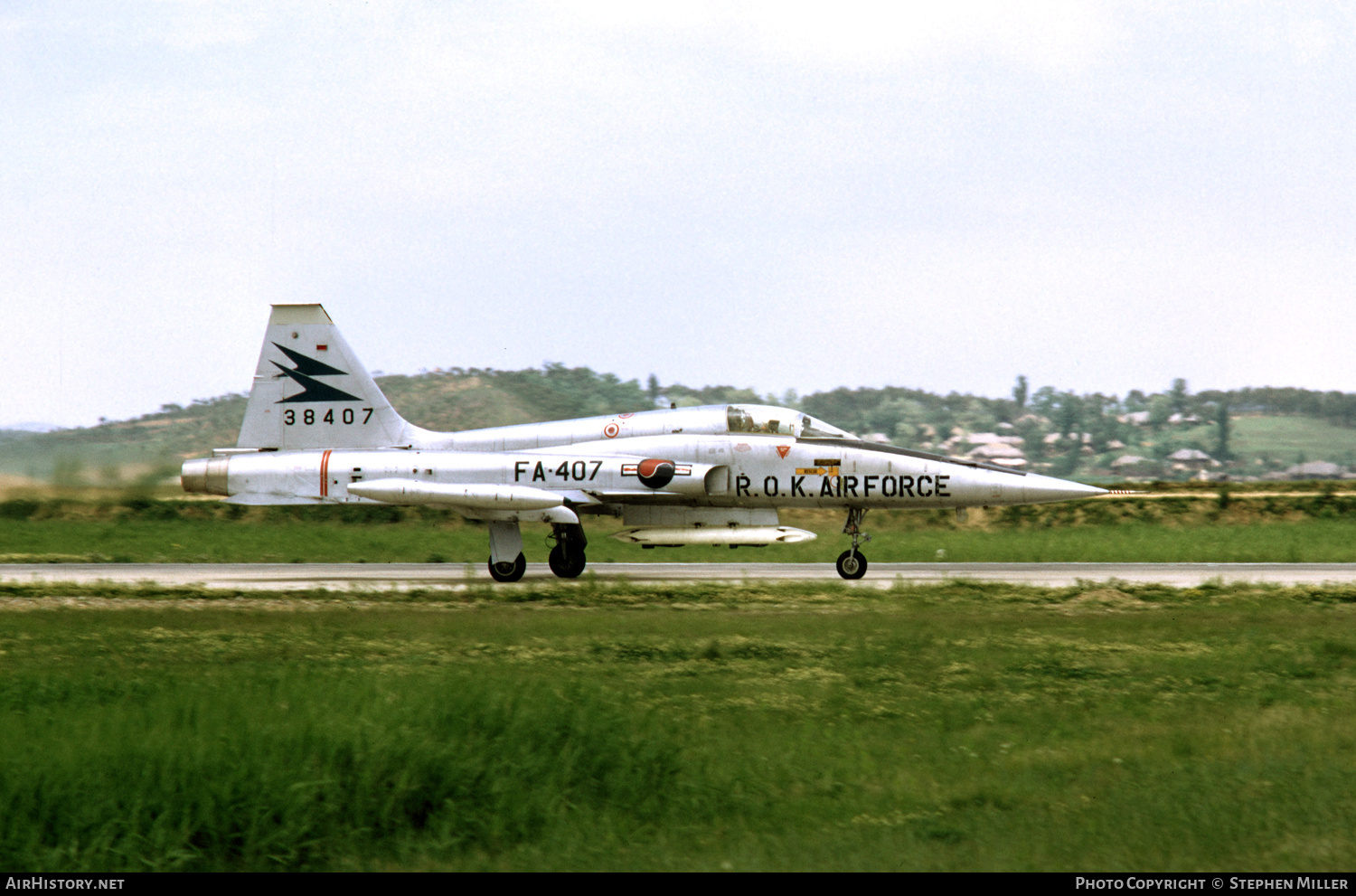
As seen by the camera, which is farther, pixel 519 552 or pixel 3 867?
pixel 519 552

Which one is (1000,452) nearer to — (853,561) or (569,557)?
(853,561)

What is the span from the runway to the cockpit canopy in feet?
8.38

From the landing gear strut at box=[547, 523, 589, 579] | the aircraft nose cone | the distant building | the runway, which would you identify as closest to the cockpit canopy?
the runway

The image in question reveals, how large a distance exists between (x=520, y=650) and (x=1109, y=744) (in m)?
5.81

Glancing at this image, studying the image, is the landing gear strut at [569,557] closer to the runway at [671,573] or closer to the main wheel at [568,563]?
the main wheel at [568,563]

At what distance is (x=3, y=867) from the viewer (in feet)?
18.4

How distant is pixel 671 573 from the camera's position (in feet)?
72.7

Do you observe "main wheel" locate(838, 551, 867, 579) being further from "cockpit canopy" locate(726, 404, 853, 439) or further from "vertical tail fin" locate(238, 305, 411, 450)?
"vertical tail fin" locate(238, 305, 411, 450)

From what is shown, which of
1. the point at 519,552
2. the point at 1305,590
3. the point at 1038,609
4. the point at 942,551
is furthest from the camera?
the point at 942,551

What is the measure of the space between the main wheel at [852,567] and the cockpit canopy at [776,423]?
2.14 meters

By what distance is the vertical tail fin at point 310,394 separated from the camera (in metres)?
21.8

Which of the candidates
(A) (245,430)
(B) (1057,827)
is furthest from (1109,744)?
(A) (245,430)

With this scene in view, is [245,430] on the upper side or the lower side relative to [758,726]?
upper
